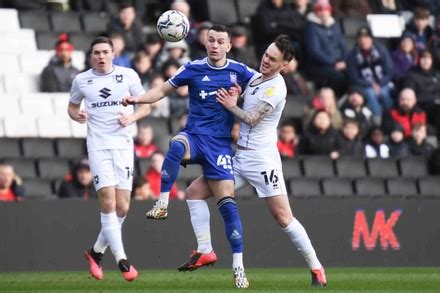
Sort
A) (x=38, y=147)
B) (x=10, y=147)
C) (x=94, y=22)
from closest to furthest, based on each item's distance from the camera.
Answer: (x=10, y=147) < (x=38, y=147) < (x=94, y=22)

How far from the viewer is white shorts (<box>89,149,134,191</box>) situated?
702 inches

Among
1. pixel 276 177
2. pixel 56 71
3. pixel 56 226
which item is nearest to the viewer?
pixel 276 177

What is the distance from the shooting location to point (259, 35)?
2647cm

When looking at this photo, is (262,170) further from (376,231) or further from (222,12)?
(222,12)

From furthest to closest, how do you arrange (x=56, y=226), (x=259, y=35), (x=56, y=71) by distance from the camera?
(x=259, y=35), (x=56, y=71), (x=56, y=226)

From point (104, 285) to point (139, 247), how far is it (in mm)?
3991

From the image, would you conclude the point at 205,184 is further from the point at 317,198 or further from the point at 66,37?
the point at 66,37

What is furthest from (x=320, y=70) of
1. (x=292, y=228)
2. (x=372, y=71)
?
(x=292, y=228)

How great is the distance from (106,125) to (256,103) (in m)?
2.08

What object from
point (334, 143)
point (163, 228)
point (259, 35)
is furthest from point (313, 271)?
point (259, 35)

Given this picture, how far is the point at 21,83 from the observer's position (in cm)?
2438

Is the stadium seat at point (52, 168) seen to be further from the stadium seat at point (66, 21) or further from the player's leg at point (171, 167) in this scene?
the player's leg at point (171, 167)

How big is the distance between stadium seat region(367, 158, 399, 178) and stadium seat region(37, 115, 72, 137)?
14.8 ft

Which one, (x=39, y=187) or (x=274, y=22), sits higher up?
(x=274, y=22)
